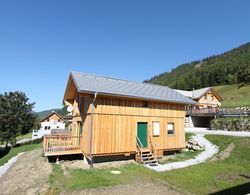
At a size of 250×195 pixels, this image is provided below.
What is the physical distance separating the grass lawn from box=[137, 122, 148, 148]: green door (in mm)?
2960

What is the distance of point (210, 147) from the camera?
2095 centimetres

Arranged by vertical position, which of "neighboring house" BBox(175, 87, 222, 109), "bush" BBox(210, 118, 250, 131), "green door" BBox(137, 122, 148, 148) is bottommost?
"green door" BBox(137, 122, 148, 148)

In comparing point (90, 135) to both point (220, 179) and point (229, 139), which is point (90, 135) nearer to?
point (220, 179)

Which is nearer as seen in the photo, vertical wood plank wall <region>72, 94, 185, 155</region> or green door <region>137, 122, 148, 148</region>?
vertical wood plank wall <region>72, 94, 185, 155</region>

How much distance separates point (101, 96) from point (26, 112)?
132 feet

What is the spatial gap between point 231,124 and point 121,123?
19.8 meters

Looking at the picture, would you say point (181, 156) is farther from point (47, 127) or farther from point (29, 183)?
point (47, 127)

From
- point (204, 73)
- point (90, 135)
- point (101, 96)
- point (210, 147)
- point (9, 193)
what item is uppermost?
point (204, 73)

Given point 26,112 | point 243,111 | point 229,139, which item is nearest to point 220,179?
point 229,139

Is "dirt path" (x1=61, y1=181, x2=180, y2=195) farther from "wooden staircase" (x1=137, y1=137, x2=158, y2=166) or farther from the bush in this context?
the bush

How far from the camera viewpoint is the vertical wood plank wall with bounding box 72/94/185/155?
50.7ft

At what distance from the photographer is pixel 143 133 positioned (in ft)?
58.1

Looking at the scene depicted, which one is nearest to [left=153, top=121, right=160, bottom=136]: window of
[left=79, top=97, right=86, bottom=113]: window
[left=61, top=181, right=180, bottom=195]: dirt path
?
[left=79, top=97, right=86, bottom=113]: window

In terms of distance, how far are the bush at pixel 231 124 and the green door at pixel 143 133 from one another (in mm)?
16399
